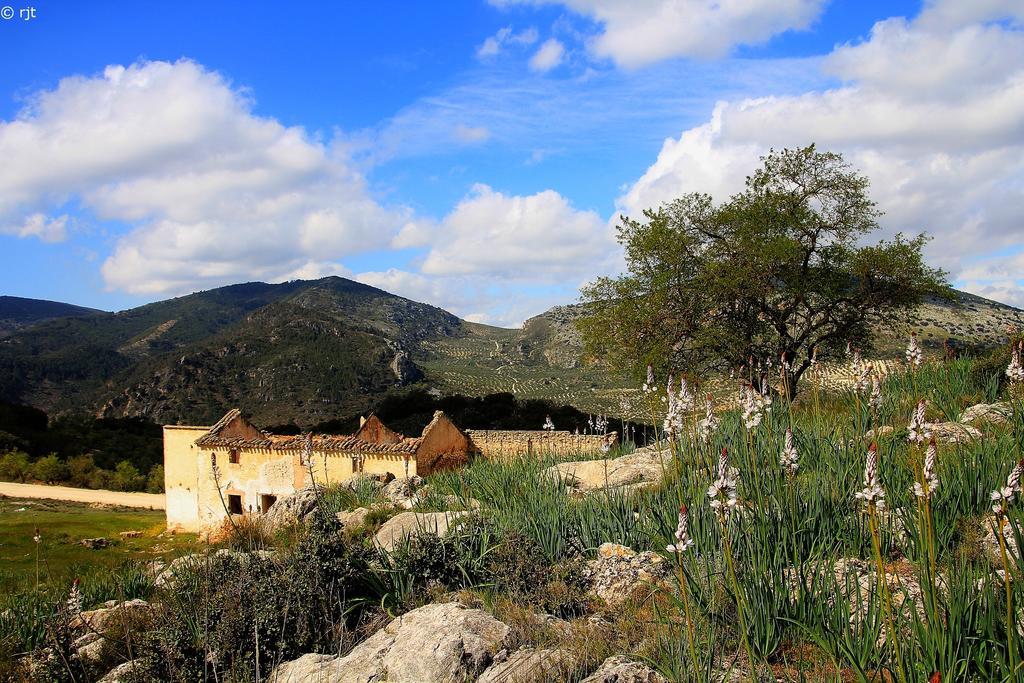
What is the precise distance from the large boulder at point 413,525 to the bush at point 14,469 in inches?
1884

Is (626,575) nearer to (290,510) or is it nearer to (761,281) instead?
(290,510)

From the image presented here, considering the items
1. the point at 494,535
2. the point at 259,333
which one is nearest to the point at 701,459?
the point at 494,535

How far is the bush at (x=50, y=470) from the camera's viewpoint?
4694cm

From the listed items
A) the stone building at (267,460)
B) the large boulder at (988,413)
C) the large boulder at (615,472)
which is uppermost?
the large boulder at (988,413)

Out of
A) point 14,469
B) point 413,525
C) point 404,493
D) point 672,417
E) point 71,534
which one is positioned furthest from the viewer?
point 14,469

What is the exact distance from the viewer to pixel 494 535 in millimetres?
7305

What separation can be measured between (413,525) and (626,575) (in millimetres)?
4018

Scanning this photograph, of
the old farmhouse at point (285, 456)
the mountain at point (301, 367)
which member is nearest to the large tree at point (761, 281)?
the old farmhouse at point (285, 456)

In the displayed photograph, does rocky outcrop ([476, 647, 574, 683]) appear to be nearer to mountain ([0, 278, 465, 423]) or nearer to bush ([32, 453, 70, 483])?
bush ([32, 453, 70, 483])

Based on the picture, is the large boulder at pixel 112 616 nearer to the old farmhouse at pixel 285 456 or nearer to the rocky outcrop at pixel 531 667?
the rocky outcrop at pixel 531 667

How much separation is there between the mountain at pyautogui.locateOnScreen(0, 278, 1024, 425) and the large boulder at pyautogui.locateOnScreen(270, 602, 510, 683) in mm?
47373

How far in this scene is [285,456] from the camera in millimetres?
24922

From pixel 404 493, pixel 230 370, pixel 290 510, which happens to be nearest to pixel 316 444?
pixel 404 493

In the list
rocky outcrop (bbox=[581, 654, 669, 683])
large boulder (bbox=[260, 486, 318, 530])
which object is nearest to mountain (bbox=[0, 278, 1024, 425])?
large boulder (bbox=[260, 486, 318, 530])
